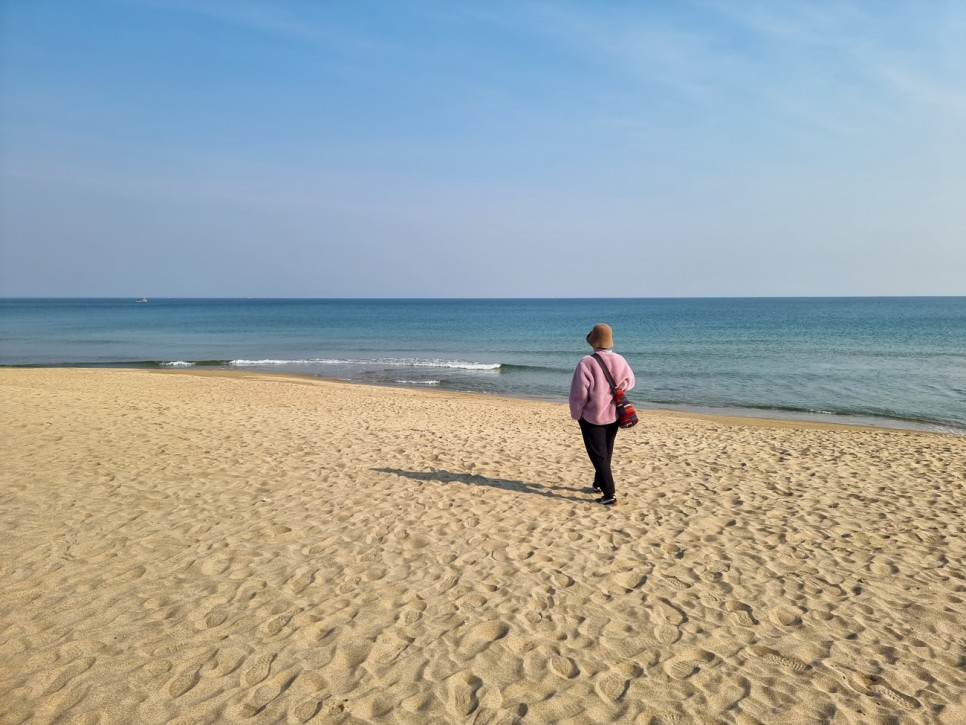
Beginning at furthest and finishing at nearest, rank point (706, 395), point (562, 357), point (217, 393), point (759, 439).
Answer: point (562, 357) < point (706, 395) < point (217, 393) < point (759, 439)

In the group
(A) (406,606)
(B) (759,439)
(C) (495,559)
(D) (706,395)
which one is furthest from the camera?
(D) (706,395)

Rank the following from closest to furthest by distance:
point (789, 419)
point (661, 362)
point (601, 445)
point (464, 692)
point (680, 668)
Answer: point (464, 692), point (680, 668), point (601, 445), point (789, 419), point (661, 362)

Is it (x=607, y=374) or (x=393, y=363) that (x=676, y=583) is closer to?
(x=607, y=374)

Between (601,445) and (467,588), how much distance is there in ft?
7.57

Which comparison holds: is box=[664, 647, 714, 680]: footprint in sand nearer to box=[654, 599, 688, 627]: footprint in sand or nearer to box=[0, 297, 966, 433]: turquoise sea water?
box=[654, 599, 688, 627]: footprint in sand

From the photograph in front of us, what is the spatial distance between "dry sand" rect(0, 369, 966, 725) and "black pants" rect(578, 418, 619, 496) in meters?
0.29

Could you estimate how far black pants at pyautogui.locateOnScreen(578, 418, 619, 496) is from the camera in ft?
20.2

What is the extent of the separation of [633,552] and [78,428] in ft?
28.6

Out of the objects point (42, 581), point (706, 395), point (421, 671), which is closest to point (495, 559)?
point (421, 671)

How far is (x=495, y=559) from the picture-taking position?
500 centimetres

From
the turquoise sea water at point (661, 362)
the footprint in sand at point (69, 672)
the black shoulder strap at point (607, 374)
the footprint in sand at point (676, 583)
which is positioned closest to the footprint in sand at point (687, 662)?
the footprint in sand at point (676, 583)

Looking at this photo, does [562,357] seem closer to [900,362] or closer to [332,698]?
[900,362]

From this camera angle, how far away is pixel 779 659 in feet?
11.8

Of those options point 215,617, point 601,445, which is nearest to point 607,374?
point 601,445
